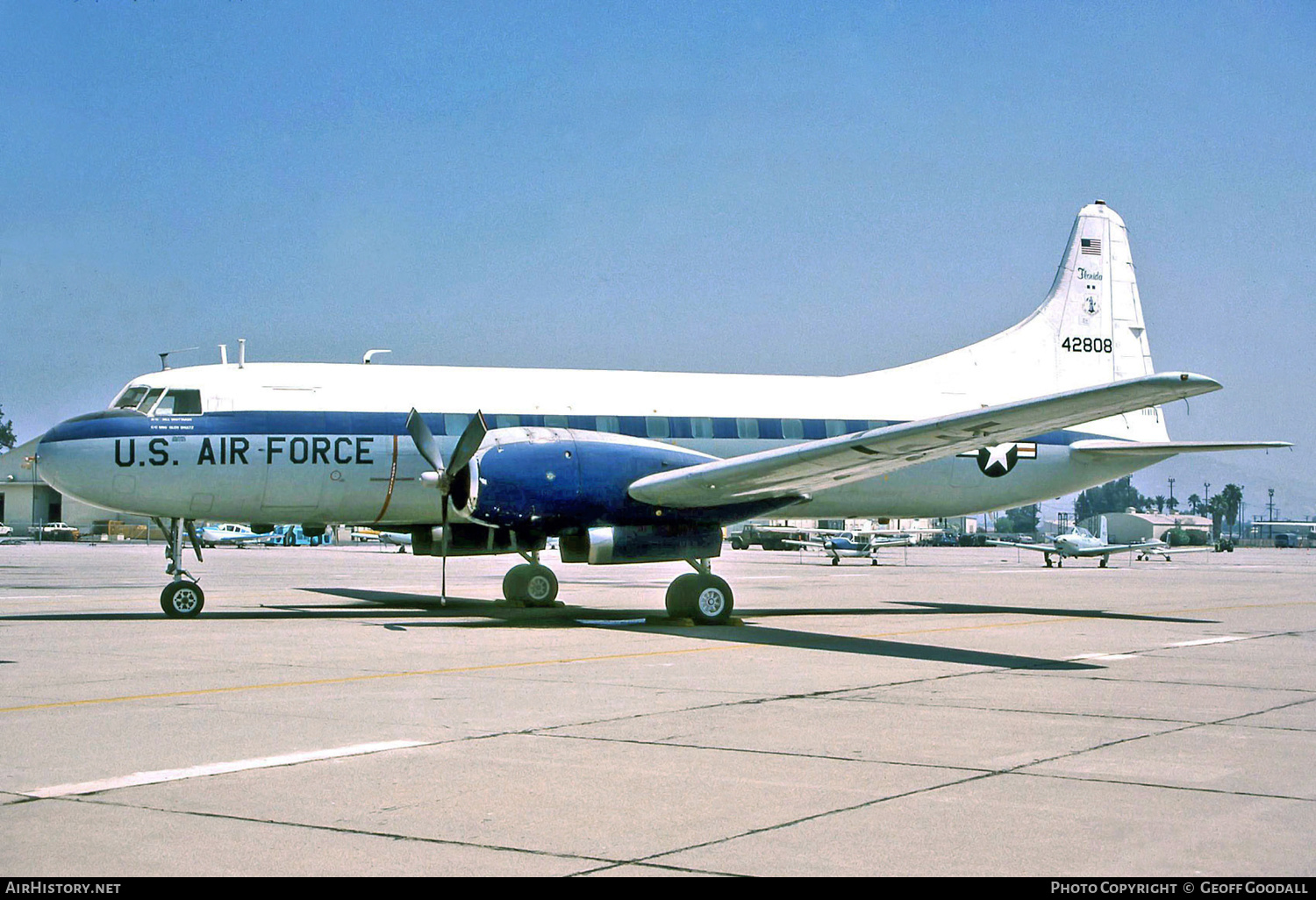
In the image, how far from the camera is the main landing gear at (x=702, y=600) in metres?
18.7

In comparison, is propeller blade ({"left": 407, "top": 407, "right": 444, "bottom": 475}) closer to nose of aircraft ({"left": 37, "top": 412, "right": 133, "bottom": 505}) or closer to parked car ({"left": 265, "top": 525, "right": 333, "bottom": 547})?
nose of aircraft ({"left": 37, "top": 412, "right": 133, "bottom": 505})

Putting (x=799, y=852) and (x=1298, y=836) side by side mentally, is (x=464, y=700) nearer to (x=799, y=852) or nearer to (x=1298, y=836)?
(x=799, y=852)

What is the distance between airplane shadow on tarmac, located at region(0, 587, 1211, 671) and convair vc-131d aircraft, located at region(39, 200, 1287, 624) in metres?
0.94

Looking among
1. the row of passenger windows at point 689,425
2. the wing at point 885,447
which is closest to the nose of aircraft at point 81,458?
the row of passenger windows at point 689,425

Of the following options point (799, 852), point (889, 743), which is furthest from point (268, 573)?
point (799, 852)

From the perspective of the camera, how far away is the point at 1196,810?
6.48 meters

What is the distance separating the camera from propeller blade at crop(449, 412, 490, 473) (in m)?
18.1

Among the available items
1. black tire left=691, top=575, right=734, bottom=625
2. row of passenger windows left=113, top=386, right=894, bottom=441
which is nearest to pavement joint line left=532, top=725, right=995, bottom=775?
black tire left=691, top=575, right=734, bottom=625

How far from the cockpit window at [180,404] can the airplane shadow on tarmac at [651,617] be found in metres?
3.27

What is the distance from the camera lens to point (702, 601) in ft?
61.5

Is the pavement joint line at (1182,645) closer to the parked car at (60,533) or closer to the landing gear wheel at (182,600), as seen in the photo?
the landing gear wheel at (182,600)

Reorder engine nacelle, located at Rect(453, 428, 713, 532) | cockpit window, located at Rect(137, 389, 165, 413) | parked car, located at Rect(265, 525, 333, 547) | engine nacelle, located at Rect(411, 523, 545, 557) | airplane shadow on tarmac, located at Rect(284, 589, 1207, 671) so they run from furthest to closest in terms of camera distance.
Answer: parked car, located at Rect(265, 525, 333, 547), engine nacelle, located at Rect(411, 523, 545, 557), cockpit window, located at Rect(137, 389, 165, 413), engine nacelle, located at Rect(453, 428, 713, 532), airplane shadow on tarmac, located at Rect(284, 589, 1207, 671)

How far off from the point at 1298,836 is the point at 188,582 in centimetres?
1686

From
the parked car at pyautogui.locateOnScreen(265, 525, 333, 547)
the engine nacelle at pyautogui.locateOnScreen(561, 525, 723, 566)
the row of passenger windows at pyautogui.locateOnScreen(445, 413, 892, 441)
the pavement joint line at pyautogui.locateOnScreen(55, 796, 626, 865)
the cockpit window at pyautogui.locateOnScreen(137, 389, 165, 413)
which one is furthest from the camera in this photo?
the parked car at pyautogui.locateOnScreen(265, 525, 333, 547)
